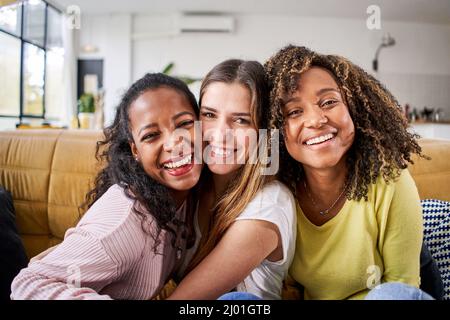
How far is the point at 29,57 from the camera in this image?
772 mm

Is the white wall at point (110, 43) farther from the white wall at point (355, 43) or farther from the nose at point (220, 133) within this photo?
the nose at point (220, 133)

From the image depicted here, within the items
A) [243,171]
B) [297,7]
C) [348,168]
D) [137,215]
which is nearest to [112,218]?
[137,215]

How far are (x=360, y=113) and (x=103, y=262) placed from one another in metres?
0.56

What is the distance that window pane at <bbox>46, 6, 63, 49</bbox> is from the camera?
0.74 meters

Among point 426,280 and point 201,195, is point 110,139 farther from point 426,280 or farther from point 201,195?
point 426,280

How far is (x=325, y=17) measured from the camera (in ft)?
2.77

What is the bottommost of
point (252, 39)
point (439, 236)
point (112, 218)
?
point (439, 236)

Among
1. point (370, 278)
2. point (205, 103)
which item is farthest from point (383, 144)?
point (205, 103)

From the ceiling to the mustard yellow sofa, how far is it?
0.39m

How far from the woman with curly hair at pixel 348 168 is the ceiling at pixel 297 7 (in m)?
0.12


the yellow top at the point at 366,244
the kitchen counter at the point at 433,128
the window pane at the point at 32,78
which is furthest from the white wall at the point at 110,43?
the kitchen counter at the point at 433,128

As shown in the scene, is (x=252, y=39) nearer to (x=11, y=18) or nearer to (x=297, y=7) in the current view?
(x=297, y=7)

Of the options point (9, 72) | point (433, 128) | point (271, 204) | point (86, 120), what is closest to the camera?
point (271, 204)

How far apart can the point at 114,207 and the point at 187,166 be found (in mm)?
155
